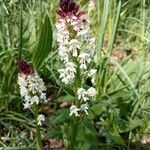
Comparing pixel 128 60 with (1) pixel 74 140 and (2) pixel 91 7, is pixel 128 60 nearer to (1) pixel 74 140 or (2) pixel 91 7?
(2) pixel 91 7

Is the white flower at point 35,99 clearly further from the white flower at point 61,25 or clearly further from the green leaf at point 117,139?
the green leaf at point 117,139

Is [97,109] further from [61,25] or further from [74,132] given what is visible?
[61,25]

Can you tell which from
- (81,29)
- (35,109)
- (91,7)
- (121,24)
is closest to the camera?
(81,29)

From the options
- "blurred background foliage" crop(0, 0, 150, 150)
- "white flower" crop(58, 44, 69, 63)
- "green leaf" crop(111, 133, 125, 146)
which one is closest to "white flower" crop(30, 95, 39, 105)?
Answer: "white flower" crop(58, 44, 69, 63)

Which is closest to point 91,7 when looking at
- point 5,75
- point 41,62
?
point 41,62

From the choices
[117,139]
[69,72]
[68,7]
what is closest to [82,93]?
[69,72]

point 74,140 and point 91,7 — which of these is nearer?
point 74,140

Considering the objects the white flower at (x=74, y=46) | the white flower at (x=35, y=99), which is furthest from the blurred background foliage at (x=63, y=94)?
the white flower at (x=74, y=46)
